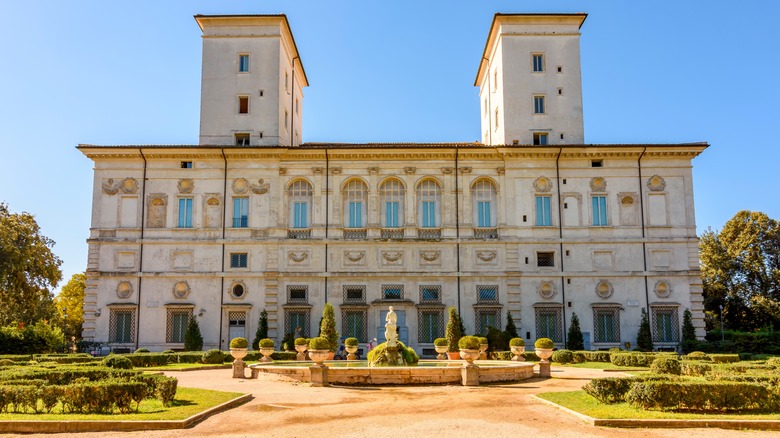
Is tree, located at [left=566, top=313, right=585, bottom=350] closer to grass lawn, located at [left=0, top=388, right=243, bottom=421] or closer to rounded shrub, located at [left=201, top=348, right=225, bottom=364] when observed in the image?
rounded shrub, located at [left=201, top=348, right=225, bottom=364]

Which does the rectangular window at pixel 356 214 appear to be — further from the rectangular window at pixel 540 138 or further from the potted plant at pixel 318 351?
the potted plant at pixel 318 351

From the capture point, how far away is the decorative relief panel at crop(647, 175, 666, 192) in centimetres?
4375

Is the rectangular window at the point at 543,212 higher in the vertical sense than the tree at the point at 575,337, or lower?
higher

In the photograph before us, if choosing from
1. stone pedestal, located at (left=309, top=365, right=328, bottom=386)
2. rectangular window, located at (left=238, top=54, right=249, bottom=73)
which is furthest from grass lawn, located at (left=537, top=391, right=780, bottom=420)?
rectangular window, located at (left=238, top=54, right=249, bottom=73)

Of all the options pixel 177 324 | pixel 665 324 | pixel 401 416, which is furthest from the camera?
pixel 665 324

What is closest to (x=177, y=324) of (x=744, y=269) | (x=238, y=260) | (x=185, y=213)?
(x=238, y=260)

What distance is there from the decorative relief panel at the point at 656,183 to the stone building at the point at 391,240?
0.29 feet

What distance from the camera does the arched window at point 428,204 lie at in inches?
1726

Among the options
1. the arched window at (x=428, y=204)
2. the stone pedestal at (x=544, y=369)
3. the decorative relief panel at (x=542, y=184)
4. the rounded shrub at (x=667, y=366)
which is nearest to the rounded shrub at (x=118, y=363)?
the stone pedestal at (x=544, y=369)

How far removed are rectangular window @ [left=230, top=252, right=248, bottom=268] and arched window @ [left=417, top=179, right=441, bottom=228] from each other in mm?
10917

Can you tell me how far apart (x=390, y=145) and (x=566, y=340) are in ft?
52.7

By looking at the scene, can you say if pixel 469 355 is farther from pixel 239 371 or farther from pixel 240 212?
pixel 240 212

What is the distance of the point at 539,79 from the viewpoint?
1843 inches

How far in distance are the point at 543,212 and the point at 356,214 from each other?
457 inches
